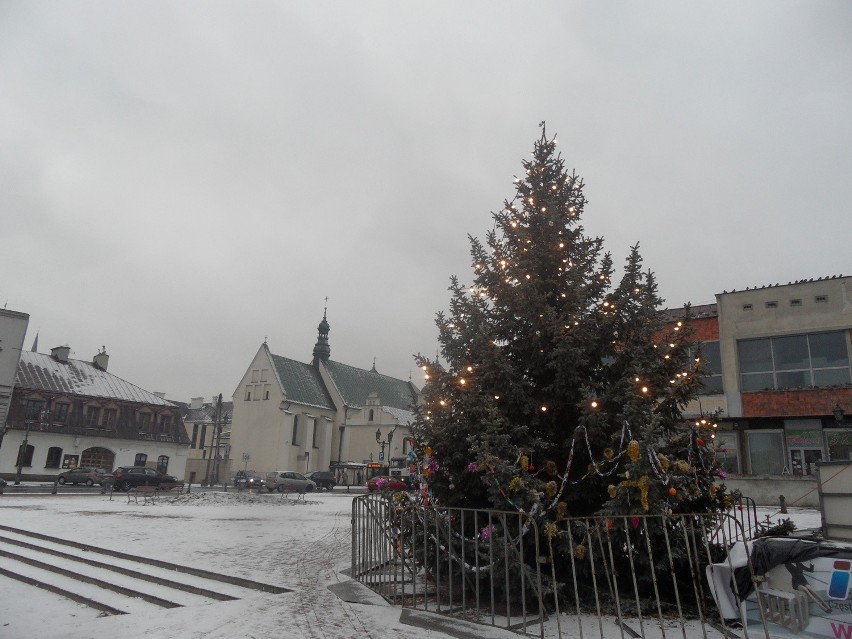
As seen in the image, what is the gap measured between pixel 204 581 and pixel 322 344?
64851mm

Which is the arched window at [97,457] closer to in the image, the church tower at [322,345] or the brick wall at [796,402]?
the church tower at [322,345]

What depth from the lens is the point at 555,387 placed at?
7957 mm

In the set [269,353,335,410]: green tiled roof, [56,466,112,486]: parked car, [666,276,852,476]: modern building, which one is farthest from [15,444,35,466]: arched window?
[666,276,852,476]: modern building

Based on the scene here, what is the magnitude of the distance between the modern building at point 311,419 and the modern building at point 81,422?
30.0 ft

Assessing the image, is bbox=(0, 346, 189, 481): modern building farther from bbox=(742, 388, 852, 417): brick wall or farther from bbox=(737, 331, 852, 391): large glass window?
bbox=(737, 331, 852, 391): large glass window

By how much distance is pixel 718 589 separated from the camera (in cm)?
594

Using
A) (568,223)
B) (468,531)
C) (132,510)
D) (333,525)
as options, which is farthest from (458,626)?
(132,510)

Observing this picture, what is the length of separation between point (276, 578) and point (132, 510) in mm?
15321

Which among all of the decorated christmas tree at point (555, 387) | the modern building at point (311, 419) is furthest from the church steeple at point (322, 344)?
the decorated christmas tree at point (555, 387)

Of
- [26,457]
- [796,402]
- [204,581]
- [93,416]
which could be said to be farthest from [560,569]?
[93,416]

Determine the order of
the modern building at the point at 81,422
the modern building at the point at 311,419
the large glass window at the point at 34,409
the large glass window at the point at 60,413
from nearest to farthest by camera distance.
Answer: the modern building at the point at 81,422
the large glass window at the point at 34,409
the large glass window at the point at 60,413
the modern building at the point at 311,419

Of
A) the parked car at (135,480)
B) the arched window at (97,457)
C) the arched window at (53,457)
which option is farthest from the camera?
the arched window at (97,457)

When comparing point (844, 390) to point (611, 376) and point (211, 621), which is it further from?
point (211, 621)

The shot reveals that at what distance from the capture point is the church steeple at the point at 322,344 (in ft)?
237
